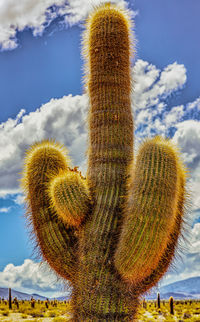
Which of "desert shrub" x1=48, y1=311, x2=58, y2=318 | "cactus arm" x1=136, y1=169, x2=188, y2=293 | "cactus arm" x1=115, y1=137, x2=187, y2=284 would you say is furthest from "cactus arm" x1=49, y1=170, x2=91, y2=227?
"desert shrub" x1=48, y1=311, x2=58, y2=318

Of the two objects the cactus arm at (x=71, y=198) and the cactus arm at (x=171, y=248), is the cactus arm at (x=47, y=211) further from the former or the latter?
the cactus arm at (x=171, y=248)

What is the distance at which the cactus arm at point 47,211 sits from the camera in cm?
536

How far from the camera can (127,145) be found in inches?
221

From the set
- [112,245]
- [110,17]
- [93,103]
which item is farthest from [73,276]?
[110,17]

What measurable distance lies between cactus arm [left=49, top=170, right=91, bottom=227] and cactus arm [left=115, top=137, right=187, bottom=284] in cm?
72

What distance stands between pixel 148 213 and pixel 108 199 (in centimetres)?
92

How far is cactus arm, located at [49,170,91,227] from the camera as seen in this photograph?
5.02m

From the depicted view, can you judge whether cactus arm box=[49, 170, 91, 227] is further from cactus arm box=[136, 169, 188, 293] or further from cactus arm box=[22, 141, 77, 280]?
cactus arm box=[136, 169, 188, 293]

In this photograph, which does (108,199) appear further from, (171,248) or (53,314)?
(53,314)

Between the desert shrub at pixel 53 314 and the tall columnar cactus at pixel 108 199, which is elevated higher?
the tall columnar cactus at pixel 108 199

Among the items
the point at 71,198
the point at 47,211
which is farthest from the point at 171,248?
the point at 47,211

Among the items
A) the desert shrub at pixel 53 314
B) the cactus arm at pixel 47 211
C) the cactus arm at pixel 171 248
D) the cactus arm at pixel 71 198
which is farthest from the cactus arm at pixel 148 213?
the desert shrub at pixel 53 314

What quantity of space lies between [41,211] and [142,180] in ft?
6.27

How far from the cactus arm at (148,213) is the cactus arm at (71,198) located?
2.35 ft
